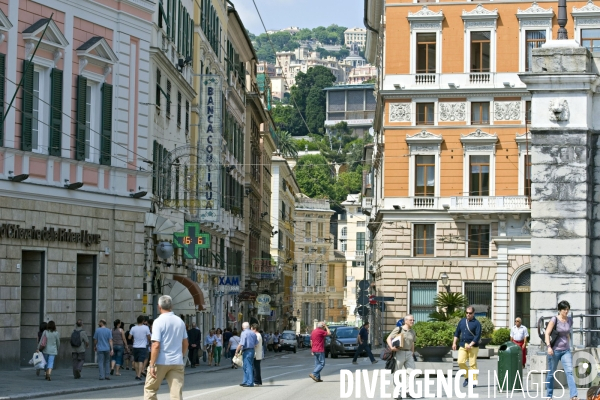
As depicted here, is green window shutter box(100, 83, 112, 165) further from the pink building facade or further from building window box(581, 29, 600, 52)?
building window box(581, 29, 600, 52)

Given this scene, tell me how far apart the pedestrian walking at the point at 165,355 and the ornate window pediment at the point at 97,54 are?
19.2 meters

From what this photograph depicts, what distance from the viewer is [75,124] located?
33875 mm

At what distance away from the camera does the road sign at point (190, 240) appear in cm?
4466

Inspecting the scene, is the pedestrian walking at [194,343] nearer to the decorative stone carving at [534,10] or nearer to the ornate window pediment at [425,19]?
the ornate window pediment at [425,19]

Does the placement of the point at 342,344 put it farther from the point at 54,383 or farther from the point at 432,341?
the point at 54,383

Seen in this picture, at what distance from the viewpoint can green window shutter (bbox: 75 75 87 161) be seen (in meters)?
34.0

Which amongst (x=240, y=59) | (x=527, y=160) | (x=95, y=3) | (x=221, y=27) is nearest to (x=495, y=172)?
(x=527, y=160)

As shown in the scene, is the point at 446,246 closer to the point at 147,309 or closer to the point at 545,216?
the point at 147,309

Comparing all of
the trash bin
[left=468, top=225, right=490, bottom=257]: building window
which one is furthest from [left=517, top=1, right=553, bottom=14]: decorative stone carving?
the trash bin

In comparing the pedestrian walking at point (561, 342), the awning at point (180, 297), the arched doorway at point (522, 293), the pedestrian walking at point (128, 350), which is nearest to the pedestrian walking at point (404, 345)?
the pedestrian walking at point (561, 342)

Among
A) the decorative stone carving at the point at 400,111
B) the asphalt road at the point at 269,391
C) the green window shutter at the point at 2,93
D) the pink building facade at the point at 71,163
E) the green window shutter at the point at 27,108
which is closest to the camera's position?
the asphalt road at the point at 269,391

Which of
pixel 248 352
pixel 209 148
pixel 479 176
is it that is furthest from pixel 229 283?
pixel 248 352

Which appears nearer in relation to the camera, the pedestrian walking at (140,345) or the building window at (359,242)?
the pedestrian walking at (140,345)

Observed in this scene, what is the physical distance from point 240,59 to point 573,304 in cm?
5283
